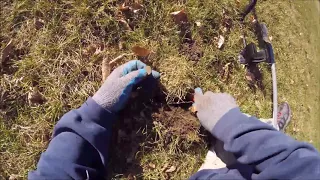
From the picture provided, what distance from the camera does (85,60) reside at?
7.12ft

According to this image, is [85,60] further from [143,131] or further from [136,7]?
[143,131]

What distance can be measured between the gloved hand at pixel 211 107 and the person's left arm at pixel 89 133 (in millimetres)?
395

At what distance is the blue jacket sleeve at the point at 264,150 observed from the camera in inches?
59.8

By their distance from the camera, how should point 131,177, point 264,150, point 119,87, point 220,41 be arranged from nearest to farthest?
point 264,150
point 119,87
point 131,177
point 220,41

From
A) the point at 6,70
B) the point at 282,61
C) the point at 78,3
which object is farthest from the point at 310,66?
Answer: the point at 6,70

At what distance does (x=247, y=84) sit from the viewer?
2.55 metres

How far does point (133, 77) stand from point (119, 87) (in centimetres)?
9

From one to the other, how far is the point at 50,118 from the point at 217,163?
Result: 1031 mm

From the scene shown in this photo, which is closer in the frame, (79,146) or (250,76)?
(79,146)

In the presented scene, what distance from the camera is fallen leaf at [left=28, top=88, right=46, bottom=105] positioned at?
2088mm

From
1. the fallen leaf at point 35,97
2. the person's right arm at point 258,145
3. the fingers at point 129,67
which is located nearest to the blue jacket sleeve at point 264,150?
the person's right arm at point 258,145

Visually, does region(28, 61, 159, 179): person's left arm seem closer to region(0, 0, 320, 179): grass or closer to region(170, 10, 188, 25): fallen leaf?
region(0, 0, 320, 179): grass

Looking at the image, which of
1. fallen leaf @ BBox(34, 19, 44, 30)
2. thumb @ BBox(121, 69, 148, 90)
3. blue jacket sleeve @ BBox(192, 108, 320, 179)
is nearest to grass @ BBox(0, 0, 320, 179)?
fallen leaf @ BBox(34, 19, 44, 30)

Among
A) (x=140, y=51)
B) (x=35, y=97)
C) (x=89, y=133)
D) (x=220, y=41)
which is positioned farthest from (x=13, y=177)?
(x=220, y=41)
